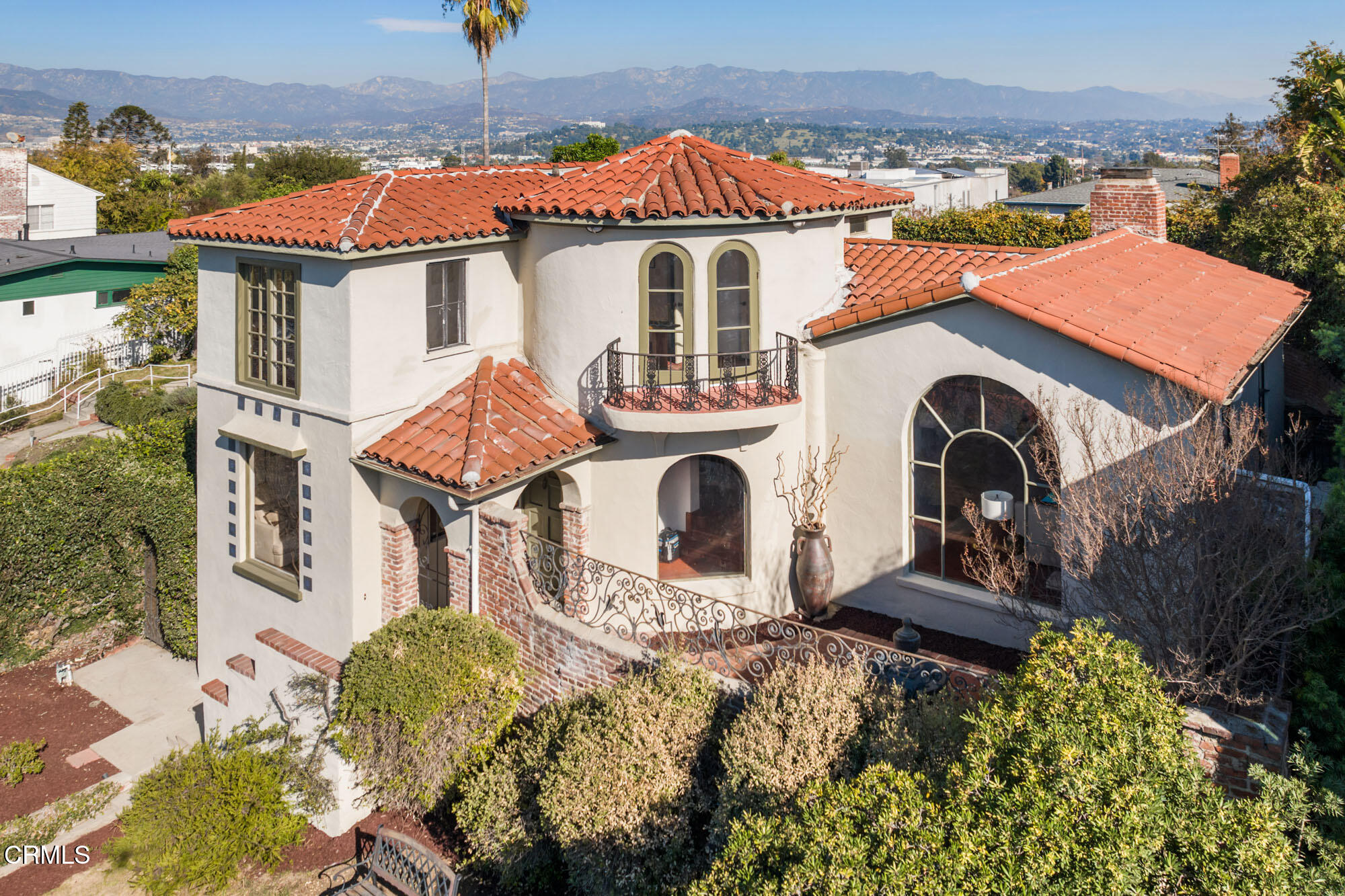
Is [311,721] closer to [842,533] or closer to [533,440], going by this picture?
[533,440]

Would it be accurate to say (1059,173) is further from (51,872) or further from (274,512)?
(51,872)

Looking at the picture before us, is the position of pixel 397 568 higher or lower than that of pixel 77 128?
lower

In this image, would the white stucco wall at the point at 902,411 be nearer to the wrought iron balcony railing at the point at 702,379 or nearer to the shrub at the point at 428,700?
the wrought iron balcony railing at the point at 702,379

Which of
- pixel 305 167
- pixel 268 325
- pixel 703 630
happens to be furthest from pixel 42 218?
pixel 703 630

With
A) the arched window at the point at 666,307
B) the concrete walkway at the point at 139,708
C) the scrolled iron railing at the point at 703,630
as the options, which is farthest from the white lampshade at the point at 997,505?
the concrete walkway at the point at 139,708

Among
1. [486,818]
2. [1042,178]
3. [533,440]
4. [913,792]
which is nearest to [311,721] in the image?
[486,818]
